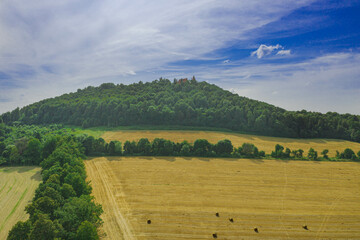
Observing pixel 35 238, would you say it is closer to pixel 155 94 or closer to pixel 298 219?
pixel 298 219

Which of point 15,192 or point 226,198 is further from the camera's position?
point 15,192

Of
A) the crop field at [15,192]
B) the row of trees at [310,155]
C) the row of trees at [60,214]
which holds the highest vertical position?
the row of trees at [310,155]

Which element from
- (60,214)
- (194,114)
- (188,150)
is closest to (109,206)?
(60,214)

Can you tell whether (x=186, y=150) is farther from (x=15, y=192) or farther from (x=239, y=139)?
(x=15, y=192)

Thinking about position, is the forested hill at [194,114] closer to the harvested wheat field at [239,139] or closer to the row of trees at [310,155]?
the harvested wheat field at [239,139]

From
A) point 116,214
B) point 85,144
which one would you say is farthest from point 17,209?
point 85,144

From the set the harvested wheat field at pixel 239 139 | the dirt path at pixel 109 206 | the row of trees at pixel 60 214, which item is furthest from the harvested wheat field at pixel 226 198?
the harvested wheat field at pixel 239 139
